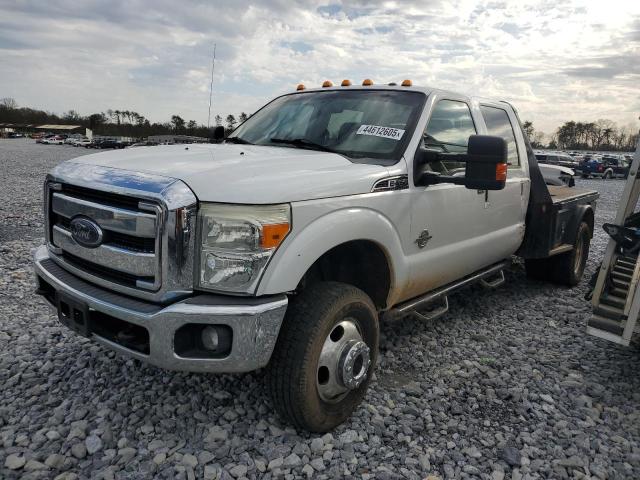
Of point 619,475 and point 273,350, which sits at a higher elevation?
point 273,350

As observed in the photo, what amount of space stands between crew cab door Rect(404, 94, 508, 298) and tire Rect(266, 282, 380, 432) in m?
0.73

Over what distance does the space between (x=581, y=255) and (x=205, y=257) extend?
5.10m

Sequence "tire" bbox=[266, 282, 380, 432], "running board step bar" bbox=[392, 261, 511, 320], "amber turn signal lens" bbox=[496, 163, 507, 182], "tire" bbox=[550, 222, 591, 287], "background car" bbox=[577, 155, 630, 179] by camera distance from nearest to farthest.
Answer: "tire" bbox=[266, 282, 380, 432] < "amber turn signal lens" bbox=[496, 163, 507, 182] < "running board step bar" bbox=[392, 261, 511, 320] < "tire" bbox=[550, 222, 591, 287] < "background car" bbox=[577, 155, 630, 179]

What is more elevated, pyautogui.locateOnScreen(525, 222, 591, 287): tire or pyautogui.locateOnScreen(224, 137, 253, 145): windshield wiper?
pyautogui.locateOnScreen(224, 137, 253, 145): windshield wiper

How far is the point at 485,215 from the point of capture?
13.5 feet

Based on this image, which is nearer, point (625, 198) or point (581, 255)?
point (625, 198)

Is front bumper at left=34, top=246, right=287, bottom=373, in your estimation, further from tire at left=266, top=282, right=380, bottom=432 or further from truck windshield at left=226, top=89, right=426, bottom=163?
truck windshield at left=226, top=89, right=426, bottom=163

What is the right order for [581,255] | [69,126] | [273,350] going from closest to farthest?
[273,350]
[581,255]
[69,126]

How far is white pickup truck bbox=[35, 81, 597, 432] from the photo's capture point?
2.35 m

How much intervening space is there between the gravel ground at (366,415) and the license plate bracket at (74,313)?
0.57 metres

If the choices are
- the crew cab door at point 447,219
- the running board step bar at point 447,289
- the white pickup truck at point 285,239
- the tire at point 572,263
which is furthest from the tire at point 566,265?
the white pickup truck at point 285,239

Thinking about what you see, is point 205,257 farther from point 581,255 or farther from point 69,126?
point 69,126

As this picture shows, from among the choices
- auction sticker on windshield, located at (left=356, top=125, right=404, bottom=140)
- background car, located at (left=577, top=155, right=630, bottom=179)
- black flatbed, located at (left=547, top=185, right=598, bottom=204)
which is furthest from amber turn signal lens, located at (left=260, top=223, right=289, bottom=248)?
background car, located at (left=577, top=155, right=630, bottom=179)

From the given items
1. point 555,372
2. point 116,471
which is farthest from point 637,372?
point 116,471
